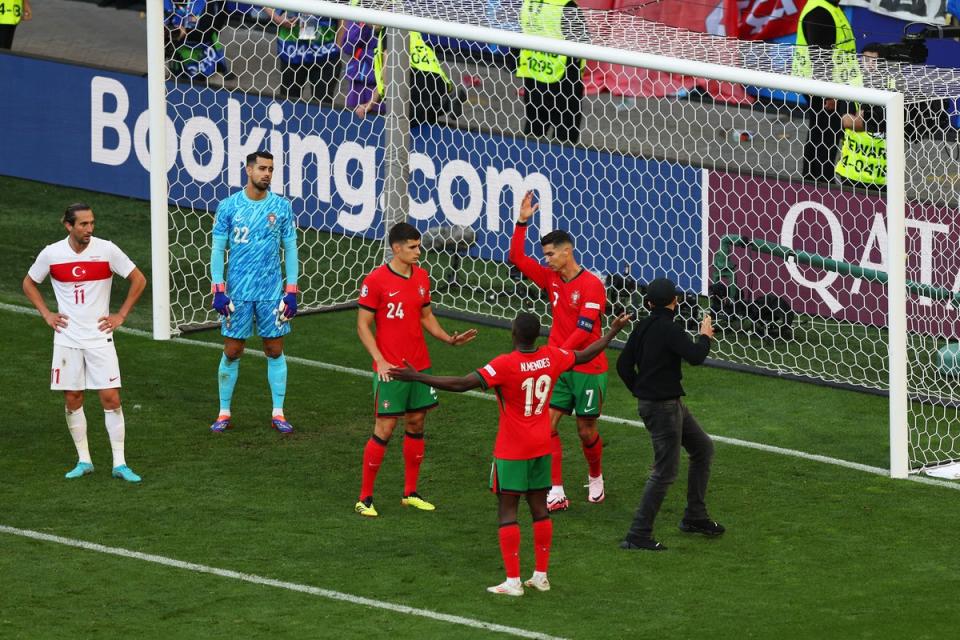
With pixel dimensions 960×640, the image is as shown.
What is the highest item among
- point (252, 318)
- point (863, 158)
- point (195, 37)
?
point (195, 37)

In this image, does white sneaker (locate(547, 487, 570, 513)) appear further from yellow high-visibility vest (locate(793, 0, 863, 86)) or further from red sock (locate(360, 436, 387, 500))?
yellow high-visibility vest (locate(793, 0, 863, 86))

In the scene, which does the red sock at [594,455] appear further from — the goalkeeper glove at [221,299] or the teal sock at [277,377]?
the goalkeeper glove at [221,299]

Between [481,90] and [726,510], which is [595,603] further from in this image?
[481,90]

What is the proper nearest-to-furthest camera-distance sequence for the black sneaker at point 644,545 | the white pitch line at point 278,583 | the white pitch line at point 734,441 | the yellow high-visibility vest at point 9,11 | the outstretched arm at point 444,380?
the white pitch line at point 278,583 → the outstretched arm at point 444,380 → the black sneaker at point 644,545 → the white pitch line at point 734,441 → the yellow high-visibility vest at point 9,11

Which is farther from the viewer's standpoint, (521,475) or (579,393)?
(579,393)

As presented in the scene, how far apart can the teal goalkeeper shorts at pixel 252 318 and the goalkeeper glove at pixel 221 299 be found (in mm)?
169

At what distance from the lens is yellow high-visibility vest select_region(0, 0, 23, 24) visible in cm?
2070

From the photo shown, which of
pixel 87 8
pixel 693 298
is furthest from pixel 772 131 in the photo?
pixel 87 8

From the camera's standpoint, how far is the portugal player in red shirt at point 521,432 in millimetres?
10297

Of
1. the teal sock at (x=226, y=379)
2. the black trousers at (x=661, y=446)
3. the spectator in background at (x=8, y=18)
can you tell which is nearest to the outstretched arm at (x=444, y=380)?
the black trousers at (x=661, y=446)

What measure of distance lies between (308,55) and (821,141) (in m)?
5.29

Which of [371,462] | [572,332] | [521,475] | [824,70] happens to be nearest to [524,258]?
[572,332]

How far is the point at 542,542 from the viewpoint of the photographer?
10391 millimetres

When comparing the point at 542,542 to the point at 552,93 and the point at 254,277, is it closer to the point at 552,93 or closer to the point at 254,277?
the point at 254,277
